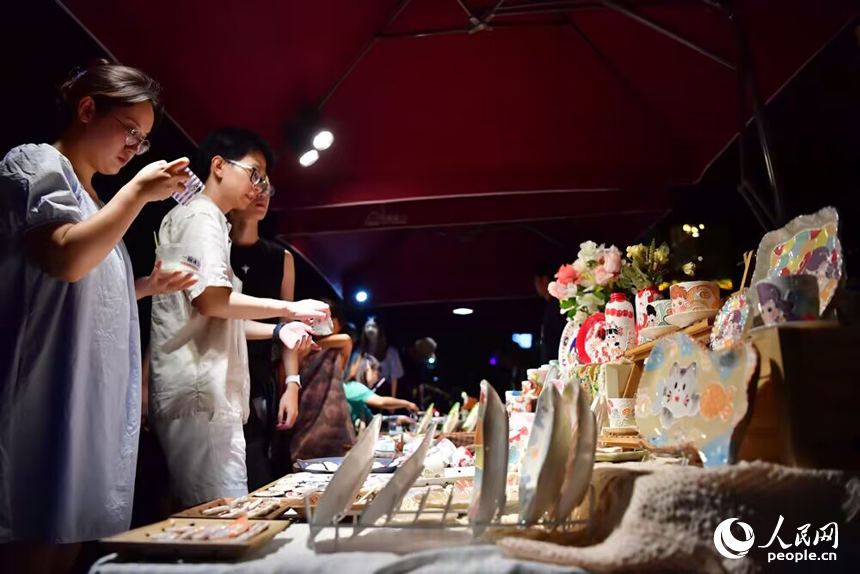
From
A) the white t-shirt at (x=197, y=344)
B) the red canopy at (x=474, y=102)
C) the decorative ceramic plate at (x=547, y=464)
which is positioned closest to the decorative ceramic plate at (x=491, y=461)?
the decorative ceramic plate at (x=547, y=464)

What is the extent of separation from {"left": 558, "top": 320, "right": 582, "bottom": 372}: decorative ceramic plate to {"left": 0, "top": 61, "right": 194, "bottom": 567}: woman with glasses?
1504 millimetres

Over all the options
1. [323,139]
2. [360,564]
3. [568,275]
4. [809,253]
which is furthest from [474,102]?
[360,564]

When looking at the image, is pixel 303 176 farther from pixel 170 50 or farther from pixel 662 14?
pixel 662 14

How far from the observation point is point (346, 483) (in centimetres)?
107

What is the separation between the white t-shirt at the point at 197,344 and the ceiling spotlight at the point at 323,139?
4.22ft

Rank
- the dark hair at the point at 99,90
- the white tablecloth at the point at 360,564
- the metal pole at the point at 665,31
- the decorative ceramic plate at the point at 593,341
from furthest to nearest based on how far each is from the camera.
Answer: the metal pole at the point at 665,31 → the decorative ceramic plate at the point at 593,341 → the dark hair at the point at 99,90 → the white tablecloth at the point at 360,564

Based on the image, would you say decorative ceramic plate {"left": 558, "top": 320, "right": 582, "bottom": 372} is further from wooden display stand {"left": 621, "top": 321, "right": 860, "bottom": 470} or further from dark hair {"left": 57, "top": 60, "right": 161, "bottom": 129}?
dark hair {"left": 57, "top": 60, "right": 161, "bottom": 129}

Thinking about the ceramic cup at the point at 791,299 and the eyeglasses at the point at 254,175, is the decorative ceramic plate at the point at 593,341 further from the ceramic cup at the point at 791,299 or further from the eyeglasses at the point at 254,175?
the eyeglasses at the point at 254,175

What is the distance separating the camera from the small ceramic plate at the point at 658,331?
1542 mm

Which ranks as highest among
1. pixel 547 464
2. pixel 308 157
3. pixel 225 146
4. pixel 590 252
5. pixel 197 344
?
pixel 308 157

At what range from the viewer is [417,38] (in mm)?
3240

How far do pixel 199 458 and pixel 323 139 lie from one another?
197 centimetres

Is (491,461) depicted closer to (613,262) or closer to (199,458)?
(199,458)

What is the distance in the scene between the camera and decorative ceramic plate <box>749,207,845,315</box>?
40.4 inches
